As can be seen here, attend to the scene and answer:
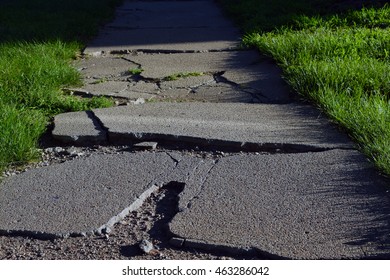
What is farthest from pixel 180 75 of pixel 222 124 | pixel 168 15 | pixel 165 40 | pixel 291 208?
pixel 168 15

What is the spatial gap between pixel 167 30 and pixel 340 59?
2894 millimetres

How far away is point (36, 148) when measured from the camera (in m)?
3.35

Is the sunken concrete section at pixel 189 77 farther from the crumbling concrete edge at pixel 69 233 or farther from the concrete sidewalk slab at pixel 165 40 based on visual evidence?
the crumbling concrete edge at pixel 69 233

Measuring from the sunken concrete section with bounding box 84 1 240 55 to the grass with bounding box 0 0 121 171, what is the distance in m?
0.24

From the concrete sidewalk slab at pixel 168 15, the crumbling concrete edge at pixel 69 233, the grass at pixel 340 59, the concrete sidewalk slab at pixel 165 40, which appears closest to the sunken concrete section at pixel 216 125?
the grass at pixel 340 59

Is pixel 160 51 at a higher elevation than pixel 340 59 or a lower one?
lower

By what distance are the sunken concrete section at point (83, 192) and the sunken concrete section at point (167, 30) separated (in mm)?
2888

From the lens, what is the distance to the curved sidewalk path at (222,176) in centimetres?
239

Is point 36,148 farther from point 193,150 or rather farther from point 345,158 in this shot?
point 345,158

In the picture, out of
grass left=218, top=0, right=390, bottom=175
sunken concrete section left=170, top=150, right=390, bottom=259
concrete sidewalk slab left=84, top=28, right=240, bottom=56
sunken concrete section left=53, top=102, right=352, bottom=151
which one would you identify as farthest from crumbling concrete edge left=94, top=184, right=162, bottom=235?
concrete sidewalk slab left=84, top=28, right=240, bottom=56

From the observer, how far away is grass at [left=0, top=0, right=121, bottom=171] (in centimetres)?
331

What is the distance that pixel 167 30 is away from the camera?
7.15 metres

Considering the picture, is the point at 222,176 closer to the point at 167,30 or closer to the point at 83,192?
the point at 83,192

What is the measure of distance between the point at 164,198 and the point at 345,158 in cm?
76
